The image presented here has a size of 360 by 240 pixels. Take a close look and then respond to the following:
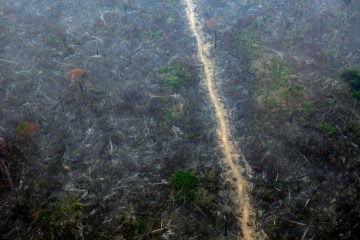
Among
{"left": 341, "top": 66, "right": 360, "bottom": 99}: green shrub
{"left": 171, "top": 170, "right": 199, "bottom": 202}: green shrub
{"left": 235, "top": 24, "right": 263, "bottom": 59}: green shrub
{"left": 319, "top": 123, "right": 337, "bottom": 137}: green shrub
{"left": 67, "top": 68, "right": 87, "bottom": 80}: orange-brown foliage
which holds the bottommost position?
{"left": 171, "top": 170, "right": 199, "bottom": 202}: green shrub

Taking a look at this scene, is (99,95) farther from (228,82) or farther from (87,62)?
(228,82)

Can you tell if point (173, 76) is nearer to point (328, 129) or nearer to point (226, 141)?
point (226, 141)

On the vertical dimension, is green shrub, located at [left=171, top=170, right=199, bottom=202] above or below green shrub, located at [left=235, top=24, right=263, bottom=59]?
below

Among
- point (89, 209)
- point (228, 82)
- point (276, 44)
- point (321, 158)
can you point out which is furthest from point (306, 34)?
point (89, 209)

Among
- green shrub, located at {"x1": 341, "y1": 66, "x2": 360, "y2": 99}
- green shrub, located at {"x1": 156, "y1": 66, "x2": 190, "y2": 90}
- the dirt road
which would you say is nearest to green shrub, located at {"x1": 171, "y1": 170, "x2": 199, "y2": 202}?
the dirt road

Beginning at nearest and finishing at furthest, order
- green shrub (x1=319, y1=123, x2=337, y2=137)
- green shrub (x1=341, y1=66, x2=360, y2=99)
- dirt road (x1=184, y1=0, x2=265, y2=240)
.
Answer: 1. dirt road (x1=184, y1=0, x2=265, y2=240)
2. green shrub (x1=319, y1=123, x2=337, y2=137)
3. green shrub (x1=341, y1=66, x2=360, y2=99)

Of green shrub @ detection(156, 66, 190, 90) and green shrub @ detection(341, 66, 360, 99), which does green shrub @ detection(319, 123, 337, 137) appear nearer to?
green shrub @ detection(341, 66, 360, 99)

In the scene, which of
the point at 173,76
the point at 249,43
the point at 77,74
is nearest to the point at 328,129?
the point at 249,43

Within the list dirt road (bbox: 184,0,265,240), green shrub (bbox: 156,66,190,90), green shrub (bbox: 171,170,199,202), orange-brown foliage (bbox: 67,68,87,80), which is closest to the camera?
dirt road (bbox: 184,0,265,240)
